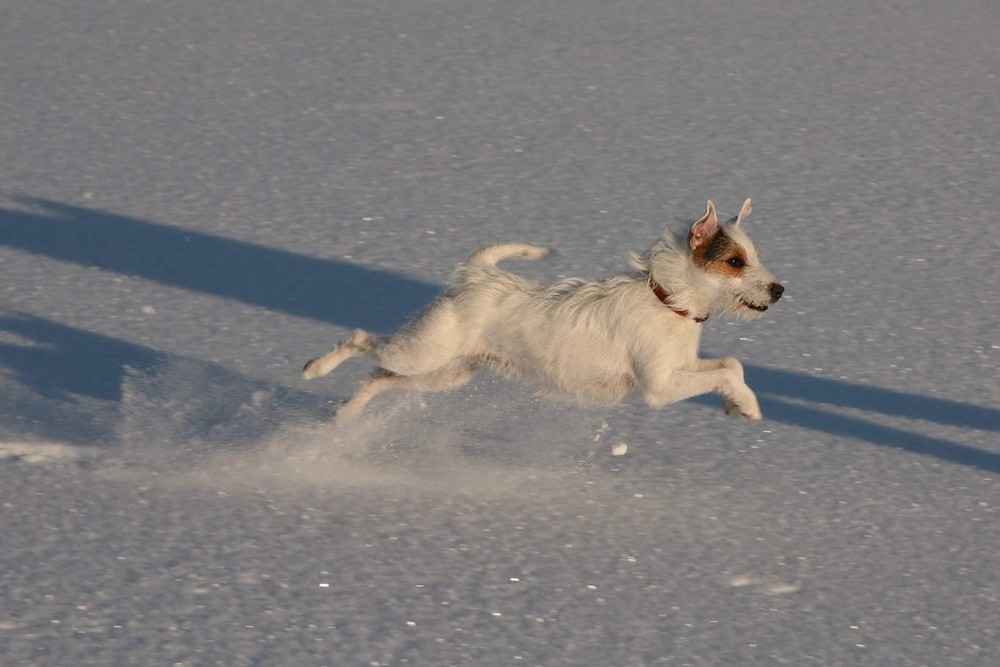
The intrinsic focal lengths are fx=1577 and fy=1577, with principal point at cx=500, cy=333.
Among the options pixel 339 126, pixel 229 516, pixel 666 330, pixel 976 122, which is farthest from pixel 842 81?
pixel 229 516

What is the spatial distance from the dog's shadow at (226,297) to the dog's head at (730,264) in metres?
1.01

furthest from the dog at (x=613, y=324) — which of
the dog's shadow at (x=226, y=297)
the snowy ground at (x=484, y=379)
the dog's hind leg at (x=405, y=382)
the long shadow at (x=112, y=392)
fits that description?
the dog's shadow at (x=226, y=297)

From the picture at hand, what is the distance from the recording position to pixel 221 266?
6.92 metres

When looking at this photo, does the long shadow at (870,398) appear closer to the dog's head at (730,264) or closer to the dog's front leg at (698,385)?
the dog's front leg at (698,385)

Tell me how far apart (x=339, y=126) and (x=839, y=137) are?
2.72 meters

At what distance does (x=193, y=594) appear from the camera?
4.38 meters

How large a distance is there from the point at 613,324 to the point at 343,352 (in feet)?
3.13

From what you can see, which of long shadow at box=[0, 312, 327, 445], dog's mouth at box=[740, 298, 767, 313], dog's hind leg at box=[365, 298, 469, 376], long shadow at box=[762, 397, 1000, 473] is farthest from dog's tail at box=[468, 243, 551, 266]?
long shadow at box=[762, 397, 1000, 473]

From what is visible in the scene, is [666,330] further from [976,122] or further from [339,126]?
[976,122]

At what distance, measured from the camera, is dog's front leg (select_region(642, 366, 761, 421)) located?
4965 mm

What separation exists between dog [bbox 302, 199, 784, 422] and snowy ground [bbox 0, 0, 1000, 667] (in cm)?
39

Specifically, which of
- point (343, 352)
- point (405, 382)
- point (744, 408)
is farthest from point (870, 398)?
point (343, 352)

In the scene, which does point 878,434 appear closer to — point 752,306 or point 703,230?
point 752,306

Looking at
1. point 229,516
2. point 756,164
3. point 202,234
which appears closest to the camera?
point 229,516
